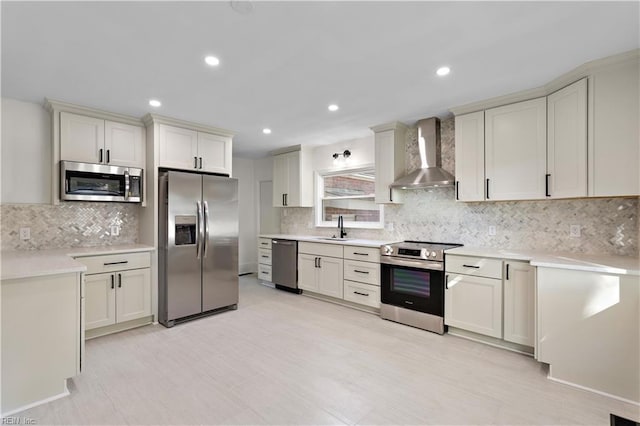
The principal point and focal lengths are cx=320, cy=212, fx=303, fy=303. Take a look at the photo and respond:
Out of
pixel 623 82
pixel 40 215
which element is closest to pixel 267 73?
pixel 623 82

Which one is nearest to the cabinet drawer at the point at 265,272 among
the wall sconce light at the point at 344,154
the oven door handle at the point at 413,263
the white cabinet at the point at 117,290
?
the white cabinet at the point at 117,290

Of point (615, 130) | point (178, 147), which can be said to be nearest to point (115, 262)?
point (178, 147)

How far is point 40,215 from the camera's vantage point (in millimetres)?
3352

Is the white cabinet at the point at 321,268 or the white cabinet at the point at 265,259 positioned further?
the white cabinet at the point at 265,259

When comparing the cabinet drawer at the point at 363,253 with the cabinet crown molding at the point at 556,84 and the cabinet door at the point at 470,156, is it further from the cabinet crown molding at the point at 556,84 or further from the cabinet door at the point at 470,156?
the cabinet crown molding at the point at 556,84

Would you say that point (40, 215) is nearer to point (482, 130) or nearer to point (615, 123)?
point (482, 130)

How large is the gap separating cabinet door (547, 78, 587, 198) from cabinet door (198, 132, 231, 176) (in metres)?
3.77

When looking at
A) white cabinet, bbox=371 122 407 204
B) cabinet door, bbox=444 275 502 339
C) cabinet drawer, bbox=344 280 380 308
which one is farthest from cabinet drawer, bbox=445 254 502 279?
white cabinet, bbox=371 122 407 204

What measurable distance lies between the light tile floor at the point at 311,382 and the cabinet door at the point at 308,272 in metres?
1.21

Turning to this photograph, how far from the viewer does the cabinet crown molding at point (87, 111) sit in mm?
3152

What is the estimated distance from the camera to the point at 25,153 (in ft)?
10.6

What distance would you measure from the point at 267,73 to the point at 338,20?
903mm

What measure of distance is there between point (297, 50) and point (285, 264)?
3.49m

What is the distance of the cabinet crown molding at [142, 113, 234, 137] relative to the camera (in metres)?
3.60
